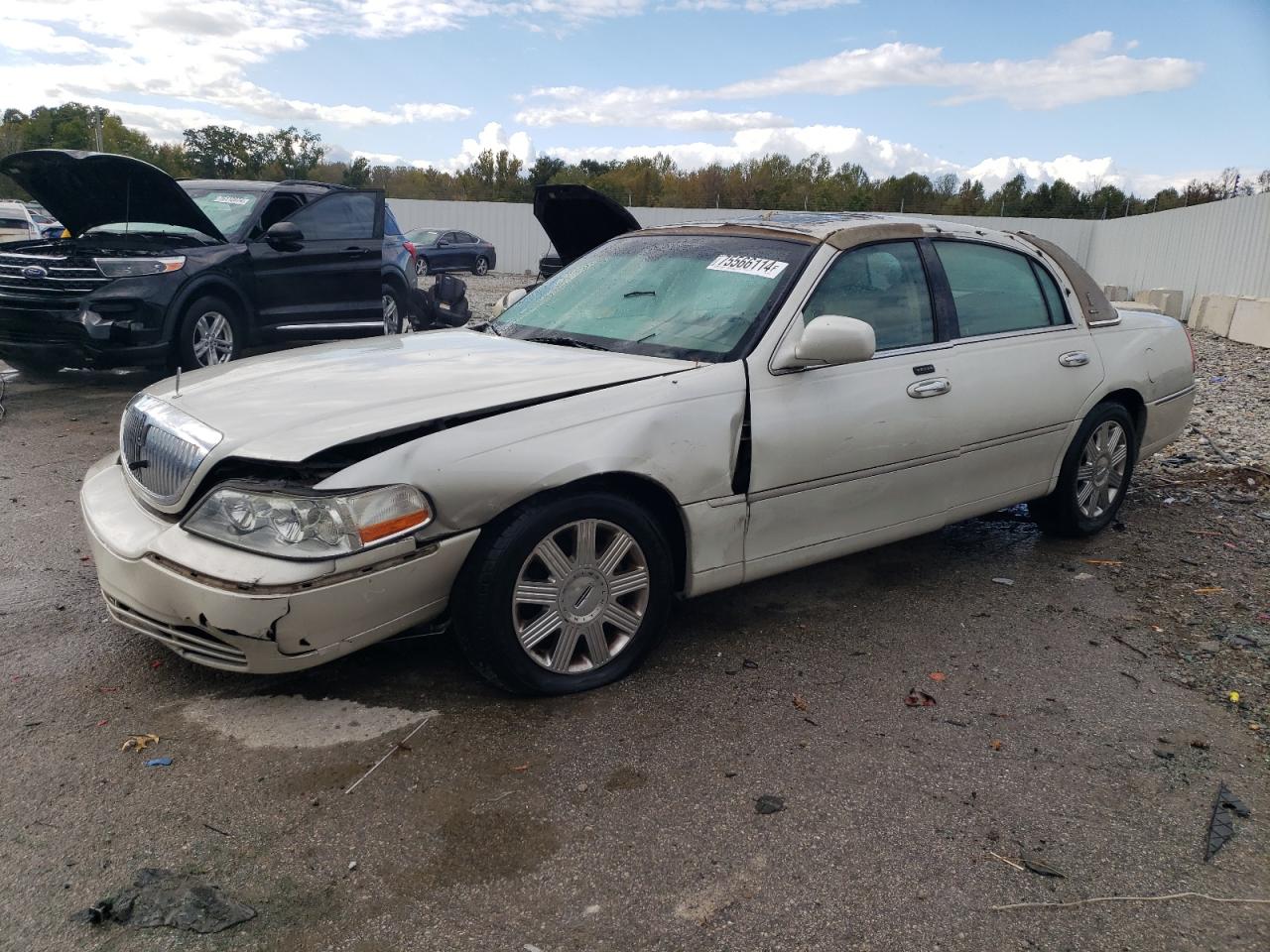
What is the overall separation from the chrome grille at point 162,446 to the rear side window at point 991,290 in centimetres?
311

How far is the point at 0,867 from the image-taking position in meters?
2.43

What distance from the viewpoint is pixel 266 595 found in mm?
2793

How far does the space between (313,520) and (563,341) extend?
4.83 ft

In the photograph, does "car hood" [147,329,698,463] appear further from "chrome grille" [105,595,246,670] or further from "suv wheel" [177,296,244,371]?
"suv wheel" [177,296,244,371]

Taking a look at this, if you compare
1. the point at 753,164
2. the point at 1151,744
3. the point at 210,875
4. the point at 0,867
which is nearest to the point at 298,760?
the point at 210,875

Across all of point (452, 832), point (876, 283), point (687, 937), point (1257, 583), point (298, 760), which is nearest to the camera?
point (687, 937)

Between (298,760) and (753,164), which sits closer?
(298,760)

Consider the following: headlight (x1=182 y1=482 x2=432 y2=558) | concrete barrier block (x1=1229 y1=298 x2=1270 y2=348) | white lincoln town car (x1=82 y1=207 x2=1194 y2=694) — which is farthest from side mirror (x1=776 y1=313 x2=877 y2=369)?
concrete barrier block (x1=1229 y1=298 x2=1270 y2=348)

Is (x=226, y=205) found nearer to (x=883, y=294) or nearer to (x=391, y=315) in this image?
(x=391, y=315)

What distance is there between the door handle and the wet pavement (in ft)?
3.12

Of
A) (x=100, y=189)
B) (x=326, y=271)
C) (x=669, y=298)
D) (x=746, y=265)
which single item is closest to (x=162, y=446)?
(x=669, y=298)

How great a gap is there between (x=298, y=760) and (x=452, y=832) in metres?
0.61

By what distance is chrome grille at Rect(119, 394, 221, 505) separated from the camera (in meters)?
3.09

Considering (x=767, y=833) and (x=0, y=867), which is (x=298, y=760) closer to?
(x=0, y=867)
